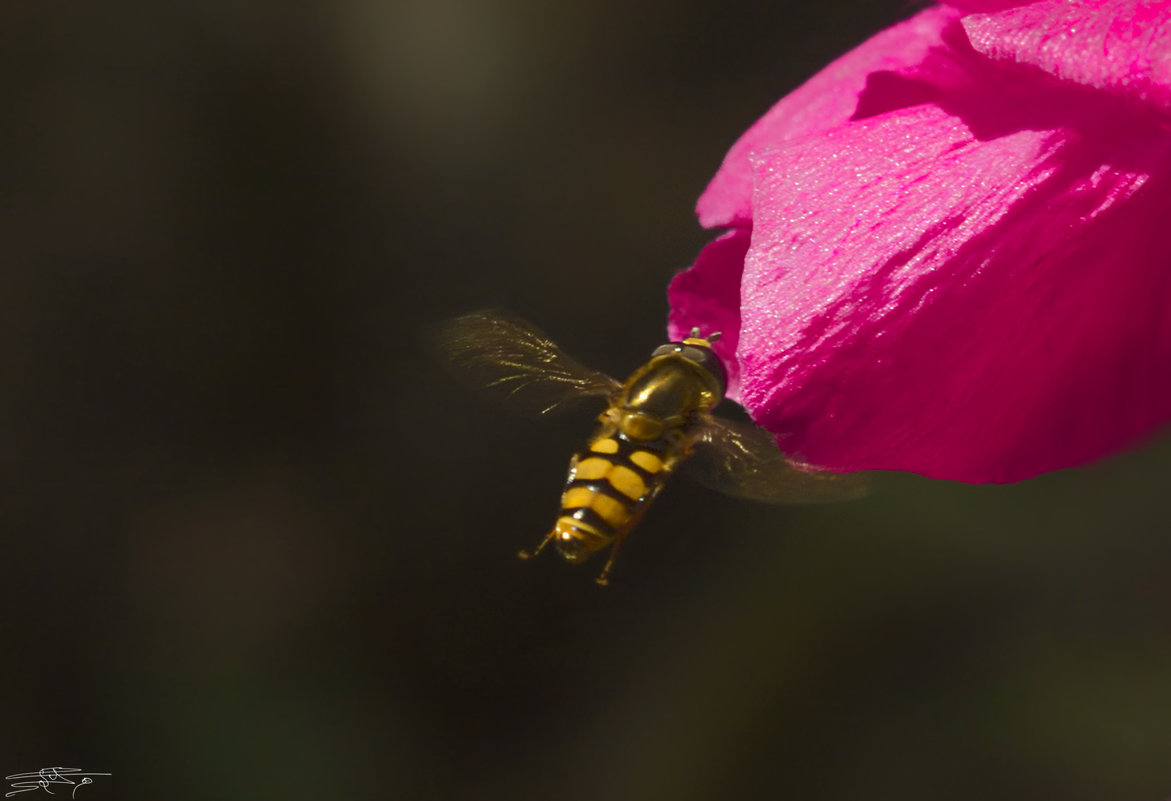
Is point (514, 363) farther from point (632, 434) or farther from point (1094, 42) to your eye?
point (1094, 42)

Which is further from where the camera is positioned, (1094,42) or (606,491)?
(606,491)

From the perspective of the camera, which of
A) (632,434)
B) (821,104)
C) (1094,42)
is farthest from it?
(632,434)

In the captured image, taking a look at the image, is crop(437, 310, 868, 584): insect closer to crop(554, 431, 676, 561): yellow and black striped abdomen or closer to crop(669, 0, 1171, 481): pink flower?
crop(554, 431, 676, 561): yellow and black striped abdomen

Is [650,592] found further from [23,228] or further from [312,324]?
[23,228]

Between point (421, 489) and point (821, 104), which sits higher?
point (821, 104)

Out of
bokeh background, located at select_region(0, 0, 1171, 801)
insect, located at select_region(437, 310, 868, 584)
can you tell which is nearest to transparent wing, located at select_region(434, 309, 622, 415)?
insect, located at select_region(437, 310, 868, 584)

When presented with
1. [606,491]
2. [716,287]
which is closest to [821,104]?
[716,287]
